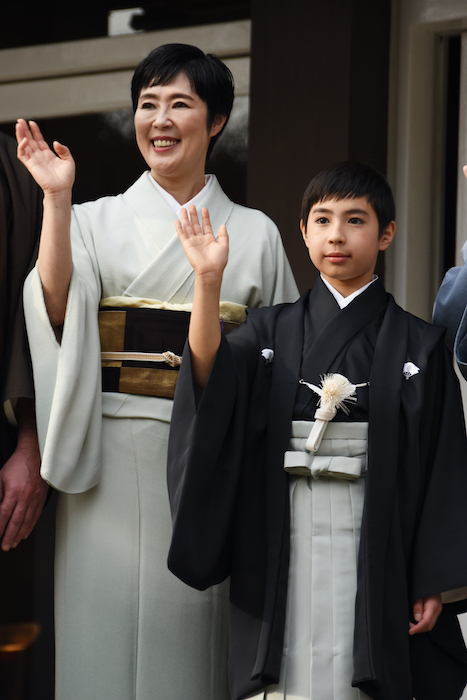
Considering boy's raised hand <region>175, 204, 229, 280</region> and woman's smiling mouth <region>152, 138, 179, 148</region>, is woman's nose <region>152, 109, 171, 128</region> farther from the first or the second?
boy's raised hand <region>175, 204, 229, 280</region>

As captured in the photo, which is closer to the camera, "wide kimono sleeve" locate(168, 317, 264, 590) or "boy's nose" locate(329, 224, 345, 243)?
"wide kimono sleeve" locate(168, 317, 264, 590)

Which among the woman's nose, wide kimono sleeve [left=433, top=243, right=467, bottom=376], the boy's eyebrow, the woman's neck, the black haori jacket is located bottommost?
the black haori jacket

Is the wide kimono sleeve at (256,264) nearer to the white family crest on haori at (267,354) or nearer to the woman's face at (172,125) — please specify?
the woman's face at (172,125)

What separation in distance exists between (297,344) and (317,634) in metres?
0.74

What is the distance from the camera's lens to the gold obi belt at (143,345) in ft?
8.45

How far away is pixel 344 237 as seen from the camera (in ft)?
7.99

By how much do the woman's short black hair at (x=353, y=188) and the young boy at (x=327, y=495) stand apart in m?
0.02

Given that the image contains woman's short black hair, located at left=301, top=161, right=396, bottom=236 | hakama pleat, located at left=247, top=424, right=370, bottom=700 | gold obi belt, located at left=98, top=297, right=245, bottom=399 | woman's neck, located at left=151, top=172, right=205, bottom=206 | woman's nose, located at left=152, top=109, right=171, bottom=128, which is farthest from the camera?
woman's neck, located at left=151, top=172, right=205, bottom=206

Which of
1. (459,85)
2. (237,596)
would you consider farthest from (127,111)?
(237,596)

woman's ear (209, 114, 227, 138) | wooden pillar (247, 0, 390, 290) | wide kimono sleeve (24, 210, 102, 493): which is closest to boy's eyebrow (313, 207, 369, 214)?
woman's ear (209, 114, 227, 138)

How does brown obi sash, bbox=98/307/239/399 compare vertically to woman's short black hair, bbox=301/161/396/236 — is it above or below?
below

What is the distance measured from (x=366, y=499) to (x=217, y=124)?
1300 mm

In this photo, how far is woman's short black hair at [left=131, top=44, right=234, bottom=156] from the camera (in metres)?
2.76

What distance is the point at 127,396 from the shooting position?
8.55 feet
